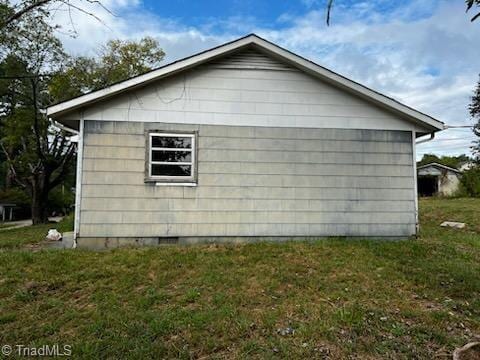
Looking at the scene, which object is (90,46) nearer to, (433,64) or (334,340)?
(433,64)

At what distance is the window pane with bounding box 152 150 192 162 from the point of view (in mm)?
7727

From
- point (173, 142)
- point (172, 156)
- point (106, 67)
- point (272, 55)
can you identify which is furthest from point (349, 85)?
point (106, 67)

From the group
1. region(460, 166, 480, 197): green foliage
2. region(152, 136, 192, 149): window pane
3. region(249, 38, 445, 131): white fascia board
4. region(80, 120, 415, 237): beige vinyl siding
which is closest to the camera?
region(80, 120, 415, 237): beige vinyl siding

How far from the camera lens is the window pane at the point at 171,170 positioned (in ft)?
25.3

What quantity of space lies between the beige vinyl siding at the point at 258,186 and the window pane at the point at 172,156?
0.81 ft

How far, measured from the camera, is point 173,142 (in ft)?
25.7

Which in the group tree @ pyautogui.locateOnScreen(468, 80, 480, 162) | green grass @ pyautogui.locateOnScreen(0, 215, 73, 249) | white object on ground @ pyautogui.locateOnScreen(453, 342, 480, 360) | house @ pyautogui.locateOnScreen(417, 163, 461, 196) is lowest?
white object on ground @ pyautogui.locateOnScreen(453, 342, 480, 360)

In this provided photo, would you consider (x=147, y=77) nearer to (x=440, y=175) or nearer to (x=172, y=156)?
(x=172, y=156)

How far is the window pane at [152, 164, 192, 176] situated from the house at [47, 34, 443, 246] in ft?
0.07

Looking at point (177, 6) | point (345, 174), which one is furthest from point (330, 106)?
point (177, 6)

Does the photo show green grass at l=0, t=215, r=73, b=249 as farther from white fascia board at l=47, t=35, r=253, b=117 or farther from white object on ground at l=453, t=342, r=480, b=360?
white object on ground at l=453, t=342, r=480, b=360

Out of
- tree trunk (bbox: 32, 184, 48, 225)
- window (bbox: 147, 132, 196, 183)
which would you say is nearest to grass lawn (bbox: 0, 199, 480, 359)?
window (bbox: 147, 132, 196, 183)

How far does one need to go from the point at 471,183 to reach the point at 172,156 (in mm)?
22092

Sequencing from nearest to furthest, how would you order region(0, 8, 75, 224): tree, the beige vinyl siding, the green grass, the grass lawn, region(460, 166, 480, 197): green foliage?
the grass lawn < the beige vinyl siding < the green grass < region(0, 8, 75, 224): tree < region(460, 166, 480, 197): green foliage
